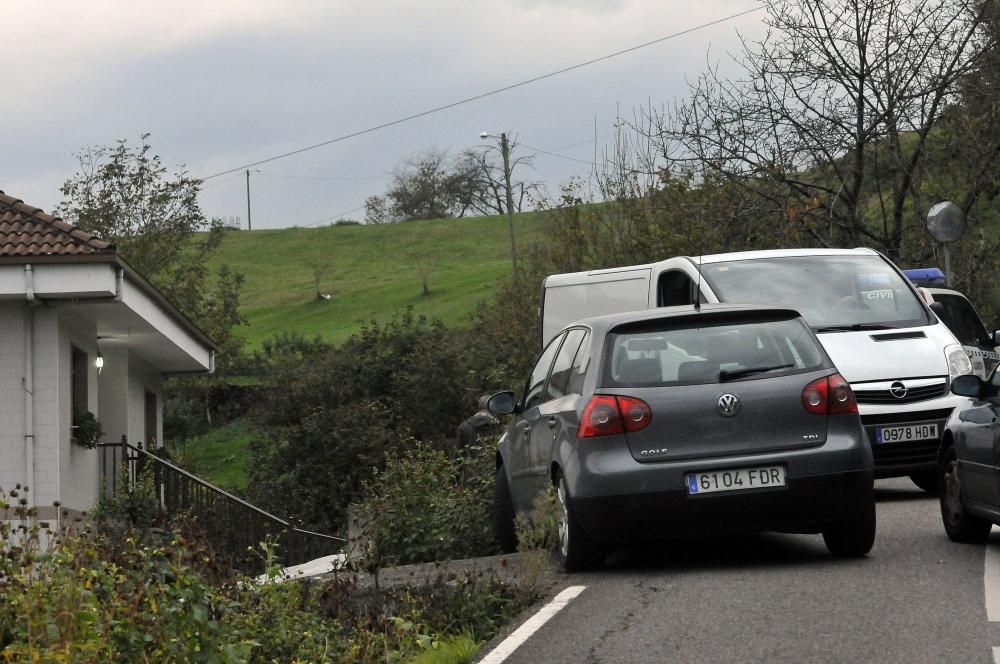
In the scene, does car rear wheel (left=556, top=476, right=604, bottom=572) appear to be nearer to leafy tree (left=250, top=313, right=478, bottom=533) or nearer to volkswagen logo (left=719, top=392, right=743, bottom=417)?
volkswagen logo (left=719, top=392, right=743, bottom=417)

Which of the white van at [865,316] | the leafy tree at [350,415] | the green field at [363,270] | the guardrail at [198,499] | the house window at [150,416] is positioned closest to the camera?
the white van at [865,316]

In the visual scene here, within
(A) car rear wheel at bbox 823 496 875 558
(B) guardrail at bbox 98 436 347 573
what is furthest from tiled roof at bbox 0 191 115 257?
(A) car rear wheel at bbox 823 496 875 558

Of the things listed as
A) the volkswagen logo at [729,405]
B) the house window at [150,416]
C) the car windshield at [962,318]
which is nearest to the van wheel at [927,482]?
the car windshield at [962,318]

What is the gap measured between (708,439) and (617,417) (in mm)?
549

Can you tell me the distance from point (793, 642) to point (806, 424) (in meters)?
2.45

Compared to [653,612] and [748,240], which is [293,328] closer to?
[748,240]

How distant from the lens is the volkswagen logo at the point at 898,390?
1300 centimetres

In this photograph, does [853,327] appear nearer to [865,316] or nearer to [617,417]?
[865,316]

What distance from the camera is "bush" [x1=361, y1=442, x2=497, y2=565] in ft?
40.8

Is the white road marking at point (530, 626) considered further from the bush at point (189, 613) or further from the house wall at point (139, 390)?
the house wall at point (139, 390)

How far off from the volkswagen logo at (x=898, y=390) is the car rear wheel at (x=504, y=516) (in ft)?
11.7

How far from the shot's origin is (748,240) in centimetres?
2534

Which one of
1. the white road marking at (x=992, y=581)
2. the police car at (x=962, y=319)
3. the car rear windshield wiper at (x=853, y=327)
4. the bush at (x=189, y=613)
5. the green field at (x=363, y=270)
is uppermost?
the green field at (x=363, y=270)

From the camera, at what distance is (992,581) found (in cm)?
866
